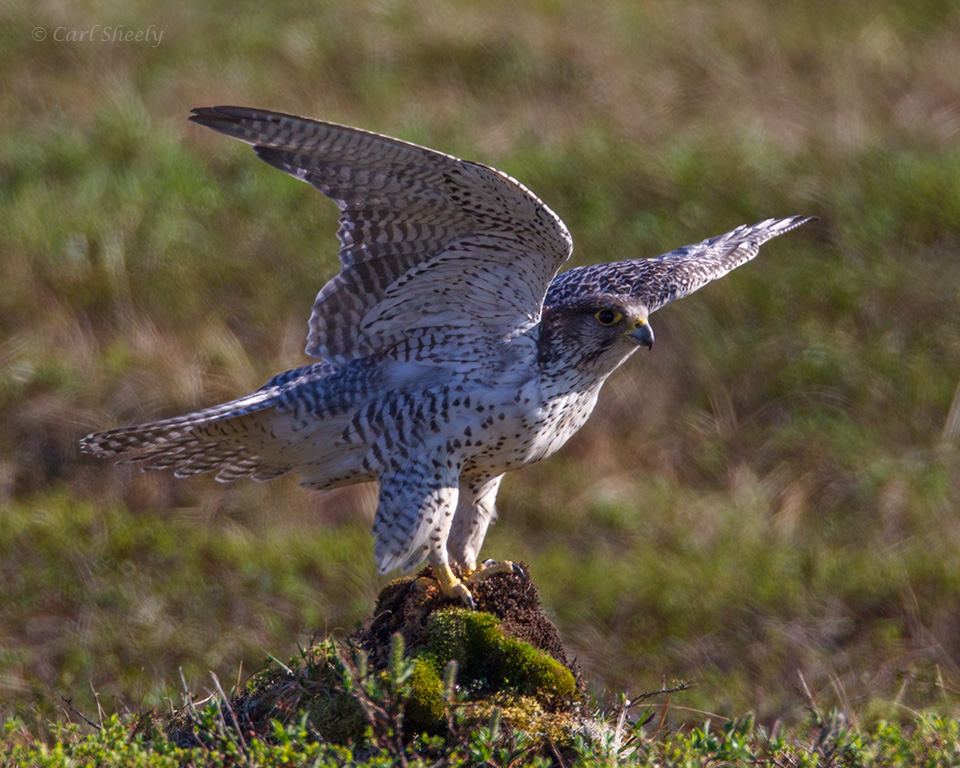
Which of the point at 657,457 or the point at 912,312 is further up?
the point at 912,312

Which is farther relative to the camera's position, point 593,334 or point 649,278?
point 649,278

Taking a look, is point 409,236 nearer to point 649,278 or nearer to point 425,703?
point 649,278

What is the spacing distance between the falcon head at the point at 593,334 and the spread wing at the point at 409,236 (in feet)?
0.45

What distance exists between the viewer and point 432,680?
381 centimetres

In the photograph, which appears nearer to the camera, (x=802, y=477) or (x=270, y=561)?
(x=270, y=561)

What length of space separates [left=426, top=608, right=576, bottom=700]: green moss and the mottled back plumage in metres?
0.18

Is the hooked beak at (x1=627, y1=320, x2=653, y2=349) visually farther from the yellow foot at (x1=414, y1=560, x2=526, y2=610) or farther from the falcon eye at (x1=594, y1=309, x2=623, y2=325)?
the yellow foot at (x1=414, y1=560, x2=526, y2=610)

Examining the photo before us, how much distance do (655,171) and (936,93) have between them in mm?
3083

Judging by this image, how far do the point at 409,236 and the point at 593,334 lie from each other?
742 mm

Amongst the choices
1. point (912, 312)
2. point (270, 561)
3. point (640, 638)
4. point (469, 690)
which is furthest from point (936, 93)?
point (469, 690)

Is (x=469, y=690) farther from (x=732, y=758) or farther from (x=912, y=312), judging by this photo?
(x=912, y=312)

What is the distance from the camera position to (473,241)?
13.6 ft

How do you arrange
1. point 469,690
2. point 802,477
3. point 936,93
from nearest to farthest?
point 469,690, point 802,477, point 936,93

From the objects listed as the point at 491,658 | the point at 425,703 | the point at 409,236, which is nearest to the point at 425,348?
the point at 409,236
